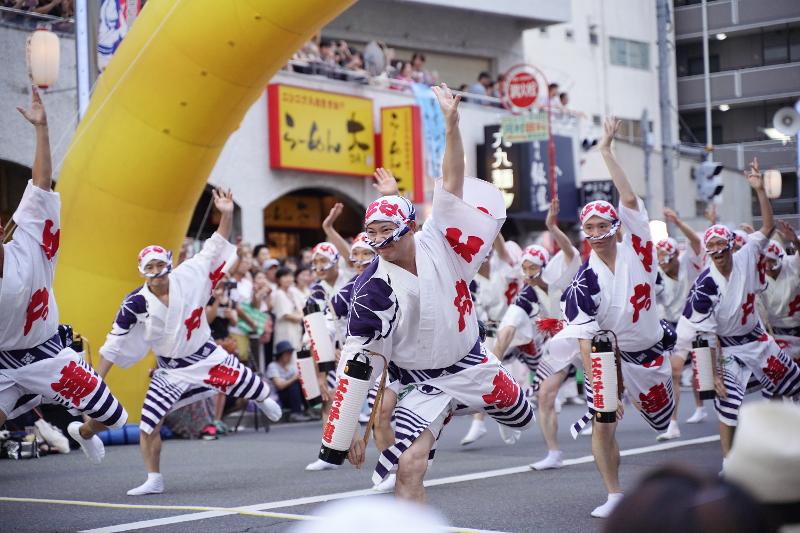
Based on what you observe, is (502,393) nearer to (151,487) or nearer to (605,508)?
(605,508)

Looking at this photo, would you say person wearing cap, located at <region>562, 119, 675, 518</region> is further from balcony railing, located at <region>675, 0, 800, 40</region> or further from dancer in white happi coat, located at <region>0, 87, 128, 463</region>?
balcony railing, located at <region>675, 0, 800, 40</region>

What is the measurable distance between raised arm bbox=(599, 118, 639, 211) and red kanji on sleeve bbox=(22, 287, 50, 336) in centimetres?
394

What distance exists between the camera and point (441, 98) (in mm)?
6293

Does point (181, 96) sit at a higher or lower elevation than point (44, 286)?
higher

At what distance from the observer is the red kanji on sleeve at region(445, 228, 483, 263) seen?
6148 millimetres

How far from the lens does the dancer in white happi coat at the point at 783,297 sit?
11.6 meters

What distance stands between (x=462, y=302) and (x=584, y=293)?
81.9 inches

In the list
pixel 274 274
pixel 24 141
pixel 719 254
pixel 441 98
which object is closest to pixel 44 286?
pixel 441 98

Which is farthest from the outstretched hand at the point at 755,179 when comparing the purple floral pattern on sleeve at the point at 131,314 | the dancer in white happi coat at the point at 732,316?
the purple floral pattern on sleeve at the point at 131,314

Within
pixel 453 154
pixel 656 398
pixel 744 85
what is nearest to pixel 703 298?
pixel 656 398

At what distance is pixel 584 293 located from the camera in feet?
26.3

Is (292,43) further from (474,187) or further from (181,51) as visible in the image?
(474,187)

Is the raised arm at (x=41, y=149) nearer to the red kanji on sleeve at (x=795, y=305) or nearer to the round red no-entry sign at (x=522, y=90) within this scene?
the red kanji on sleeve at (x=795, y=305)

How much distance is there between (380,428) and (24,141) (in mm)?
10013
